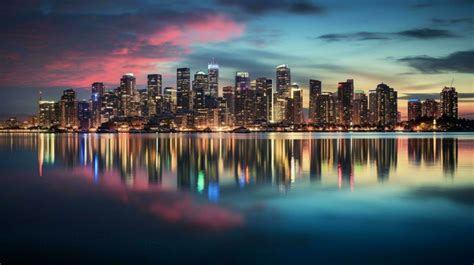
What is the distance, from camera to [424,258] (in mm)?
10055

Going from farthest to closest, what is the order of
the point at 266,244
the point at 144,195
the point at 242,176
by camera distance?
the point at 242,176 → the point at 144,195 → the point at 266,244

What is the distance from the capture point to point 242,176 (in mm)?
25953

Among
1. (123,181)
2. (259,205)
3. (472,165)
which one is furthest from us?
(472,165)

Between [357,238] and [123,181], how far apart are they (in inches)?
603

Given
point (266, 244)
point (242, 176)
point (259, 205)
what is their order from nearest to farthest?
1. point (266, 244)
2. point (259, 205)
3. point (242, 176)

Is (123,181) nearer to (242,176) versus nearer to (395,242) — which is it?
(242,176)

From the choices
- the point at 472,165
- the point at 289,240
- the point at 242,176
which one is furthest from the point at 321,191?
the point at 472,165

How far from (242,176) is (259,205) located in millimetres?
9576

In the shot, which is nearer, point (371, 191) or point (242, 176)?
point (371, 191)

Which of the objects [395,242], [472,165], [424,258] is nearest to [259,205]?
[395,242]

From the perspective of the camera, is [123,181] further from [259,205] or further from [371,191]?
[371,191]

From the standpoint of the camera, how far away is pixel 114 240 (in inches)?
456

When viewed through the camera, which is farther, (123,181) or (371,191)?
(123,181)

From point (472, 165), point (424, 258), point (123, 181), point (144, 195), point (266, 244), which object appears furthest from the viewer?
point (472, 165)
